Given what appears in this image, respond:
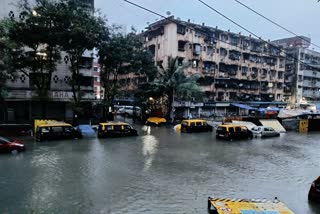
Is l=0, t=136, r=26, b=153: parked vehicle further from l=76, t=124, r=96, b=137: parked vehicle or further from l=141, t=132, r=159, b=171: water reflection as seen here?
l=141, t=132, r=159, b=171: water reflection

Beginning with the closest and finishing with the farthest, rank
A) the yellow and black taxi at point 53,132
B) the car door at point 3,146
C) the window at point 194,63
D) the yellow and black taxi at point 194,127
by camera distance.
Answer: the car door at point 3,146 < the yellow and black taxi at point 53,132 < the yellow and black taxi at point 194,127 < the window at point 194,63

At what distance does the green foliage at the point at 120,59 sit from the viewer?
122 feet

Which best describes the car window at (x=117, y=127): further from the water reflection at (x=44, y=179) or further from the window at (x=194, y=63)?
the window at (x=194, y=63)

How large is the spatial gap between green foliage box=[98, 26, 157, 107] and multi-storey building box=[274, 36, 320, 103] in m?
43.6

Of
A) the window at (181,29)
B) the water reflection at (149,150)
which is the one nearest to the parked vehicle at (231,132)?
the water reflection at (149,150)

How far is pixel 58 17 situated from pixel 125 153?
1665cm

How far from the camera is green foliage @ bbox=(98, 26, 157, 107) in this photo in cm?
3716

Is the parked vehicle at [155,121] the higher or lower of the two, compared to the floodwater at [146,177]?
higher

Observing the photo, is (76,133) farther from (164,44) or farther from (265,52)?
(265,52)

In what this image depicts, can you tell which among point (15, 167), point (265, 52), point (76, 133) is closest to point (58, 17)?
point (76, 133)

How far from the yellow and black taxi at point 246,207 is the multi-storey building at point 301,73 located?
222ft

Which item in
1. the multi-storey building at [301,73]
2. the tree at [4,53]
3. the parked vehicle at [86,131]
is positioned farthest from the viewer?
the multi-storey building at [301,73]

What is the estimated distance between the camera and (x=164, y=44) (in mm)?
52875

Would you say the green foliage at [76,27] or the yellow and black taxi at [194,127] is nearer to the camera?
the green foliage at [76,27]
